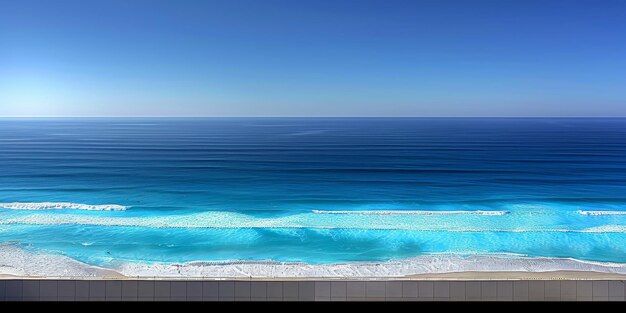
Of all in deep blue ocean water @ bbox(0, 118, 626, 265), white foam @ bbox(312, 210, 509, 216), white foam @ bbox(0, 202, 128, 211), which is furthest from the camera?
white foam @ bbox(0, 202, 128, 211)

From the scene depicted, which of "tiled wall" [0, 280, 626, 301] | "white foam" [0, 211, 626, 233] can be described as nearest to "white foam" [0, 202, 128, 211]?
"white foam" [0, 211, 626, 233]

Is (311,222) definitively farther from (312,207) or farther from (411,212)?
(411,212)

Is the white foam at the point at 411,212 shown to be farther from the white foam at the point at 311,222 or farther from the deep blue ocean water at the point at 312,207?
the white foam at the point at 311,222

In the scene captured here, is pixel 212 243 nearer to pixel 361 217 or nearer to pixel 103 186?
pixel 361 217

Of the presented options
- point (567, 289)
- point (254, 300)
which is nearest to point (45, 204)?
point (254, 300)

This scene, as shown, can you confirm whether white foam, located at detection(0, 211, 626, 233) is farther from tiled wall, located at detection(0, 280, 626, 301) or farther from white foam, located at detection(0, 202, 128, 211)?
tiled wall, located at detection(0, 280, 626, 301)

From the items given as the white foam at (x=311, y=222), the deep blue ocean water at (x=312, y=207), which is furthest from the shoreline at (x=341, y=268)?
the white foam at (x=311, y=222)
